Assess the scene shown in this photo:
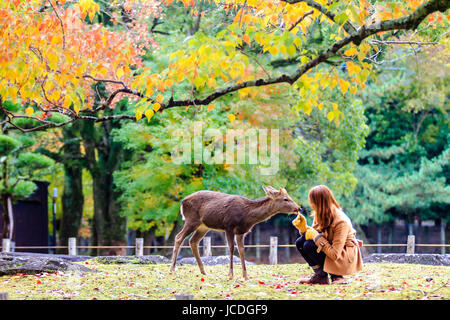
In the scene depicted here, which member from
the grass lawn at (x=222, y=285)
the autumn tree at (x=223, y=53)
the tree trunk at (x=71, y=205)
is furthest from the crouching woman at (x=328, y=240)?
the tree trunk at (x=71, y=205)

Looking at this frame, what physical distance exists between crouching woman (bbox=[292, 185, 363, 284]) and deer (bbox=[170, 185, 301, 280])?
4.97 ft

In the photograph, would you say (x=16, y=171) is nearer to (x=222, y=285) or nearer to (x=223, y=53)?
(x=222, y=285)

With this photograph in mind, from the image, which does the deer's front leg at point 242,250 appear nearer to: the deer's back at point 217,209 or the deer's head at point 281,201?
the deer's back at point 217,209

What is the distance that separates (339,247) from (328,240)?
0.24 meters

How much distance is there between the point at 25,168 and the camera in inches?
835

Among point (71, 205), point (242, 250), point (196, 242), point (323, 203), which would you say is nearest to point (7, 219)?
point (71, 205)

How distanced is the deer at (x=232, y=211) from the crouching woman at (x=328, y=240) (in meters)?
1.51

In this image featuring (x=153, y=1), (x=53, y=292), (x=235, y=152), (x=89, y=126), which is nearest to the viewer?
(x=53, y=292)

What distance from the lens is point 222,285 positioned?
8109 millimetres

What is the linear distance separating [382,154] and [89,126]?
51.8ft

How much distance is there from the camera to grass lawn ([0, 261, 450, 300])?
674 cm

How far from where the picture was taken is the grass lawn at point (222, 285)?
674 cm

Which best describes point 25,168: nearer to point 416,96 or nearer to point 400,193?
point 400,193
